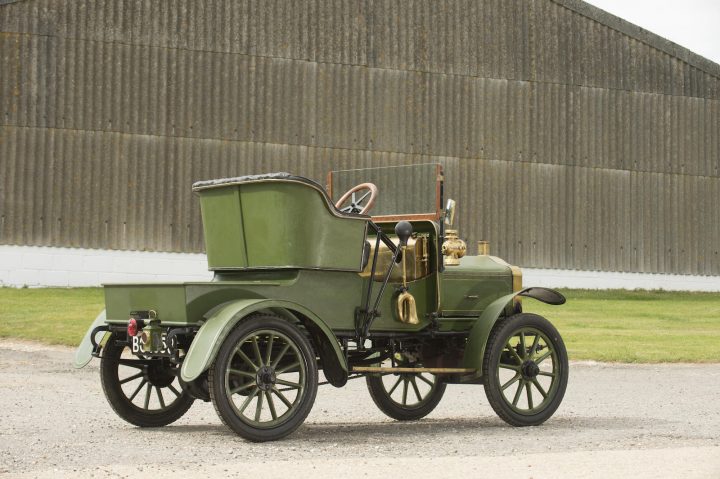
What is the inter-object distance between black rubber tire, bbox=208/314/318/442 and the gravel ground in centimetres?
12

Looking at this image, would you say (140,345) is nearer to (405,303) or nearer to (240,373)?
(240,373)

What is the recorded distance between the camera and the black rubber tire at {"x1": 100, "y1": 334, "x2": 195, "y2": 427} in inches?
382

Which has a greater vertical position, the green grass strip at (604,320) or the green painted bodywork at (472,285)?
the green painted bodywork at (472,285)

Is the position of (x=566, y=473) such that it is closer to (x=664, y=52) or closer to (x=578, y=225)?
(x=578, y=225)

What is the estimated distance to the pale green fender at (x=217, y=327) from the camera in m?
8.23

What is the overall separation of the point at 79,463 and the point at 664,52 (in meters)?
29.6

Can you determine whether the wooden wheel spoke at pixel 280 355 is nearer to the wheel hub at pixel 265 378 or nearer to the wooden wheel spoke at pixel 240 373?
the wheel hub at pixel 265 378

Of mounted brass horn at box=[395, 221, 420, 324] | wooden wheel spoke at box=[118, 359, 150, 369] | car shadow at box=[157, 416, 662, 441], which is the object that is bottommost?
car shadow at box=[157, 416, 662, 441]

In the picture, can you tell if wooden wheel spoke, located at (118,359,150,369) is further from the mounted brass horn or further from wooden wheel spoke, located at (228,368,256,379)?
the mounted brass horn

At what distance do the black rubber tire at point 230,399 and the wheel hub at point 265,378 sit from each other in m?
0.26

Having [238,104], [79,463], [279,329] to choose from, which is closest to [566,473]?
[279,329]

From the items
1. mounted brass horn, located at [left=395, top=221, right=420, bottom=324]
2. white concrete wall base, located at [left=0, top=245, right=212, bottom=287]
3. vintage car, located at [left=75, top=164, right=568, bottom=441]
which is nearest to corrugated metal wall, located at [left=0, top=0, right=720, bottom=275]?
white concrete wall base, located at [left=0, top=245, right=212, bottom=287]

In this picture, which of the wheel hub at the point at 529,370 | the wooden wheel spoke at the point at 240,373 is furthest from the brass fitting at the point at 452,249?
the wooden wheel spoke at the point at 240,373

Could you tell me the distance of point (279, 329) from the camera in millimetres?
8711
